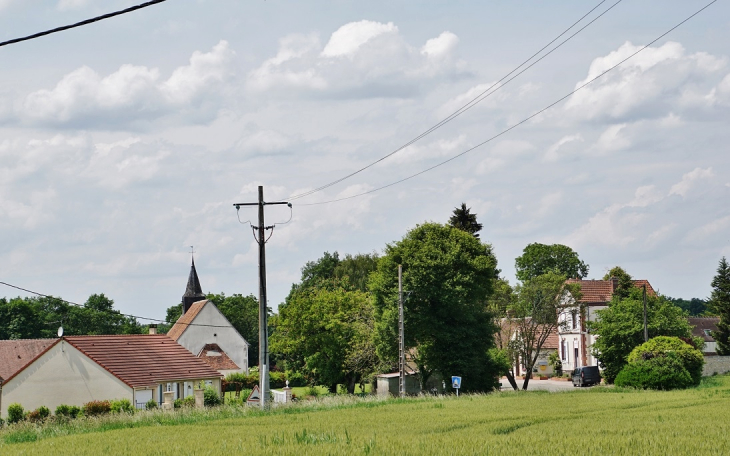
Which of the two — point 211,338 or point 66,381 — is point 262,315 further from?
point 211,338

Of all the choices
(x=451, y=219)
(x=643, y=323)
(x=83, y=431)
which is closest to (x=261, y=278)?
(x=83, y=431)

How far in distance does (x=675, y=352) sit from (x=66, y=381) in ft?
118

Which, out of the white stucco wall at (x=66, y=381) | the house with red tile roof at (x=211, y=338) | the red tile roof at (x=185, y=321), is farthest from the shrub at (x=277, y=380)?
the white stucco wall at (x=66, y=381)

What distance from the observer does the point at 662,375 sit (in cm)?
4725

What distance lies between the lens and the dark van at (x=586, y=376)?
197 feet

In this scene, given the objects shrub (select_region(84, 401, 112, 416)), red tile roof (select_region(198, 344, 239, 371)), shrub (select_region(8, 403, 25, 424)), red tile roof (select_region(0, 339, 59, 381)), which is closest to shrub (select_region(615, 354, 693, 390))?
shrub (select_region(84, 401, 112, 416))

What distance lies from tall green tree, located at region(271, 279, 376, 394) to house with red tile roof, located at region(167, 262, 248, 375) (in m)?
22.5

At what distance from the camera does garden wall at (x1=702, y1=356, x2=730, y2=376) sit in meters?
71.0

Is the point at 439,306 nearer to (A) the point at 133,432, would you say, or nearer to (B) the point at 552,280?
(B) the point at 552,280

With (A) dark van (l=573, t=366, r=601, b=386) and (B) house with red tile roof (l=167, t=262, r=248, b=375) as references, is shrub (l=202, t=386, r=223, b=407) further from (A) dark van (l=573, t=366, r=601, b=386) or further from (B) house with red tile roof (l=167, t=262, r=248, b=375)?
(B) house with red tile roof (l=167, t=262, r=248, b=375)

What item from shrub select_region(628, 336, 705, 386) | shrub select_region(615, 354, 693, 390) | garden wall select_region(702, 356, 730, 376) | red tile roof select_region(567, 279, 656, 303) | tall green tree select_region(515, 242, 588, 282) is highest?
tall green tree select_region(515, 242, 588, 282)

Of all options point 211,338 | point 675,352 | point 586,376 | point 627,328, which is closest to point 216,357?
point 211,338

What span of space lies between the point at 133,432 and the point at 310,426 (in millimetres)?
5350

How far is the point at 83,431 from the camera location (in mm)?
27484
